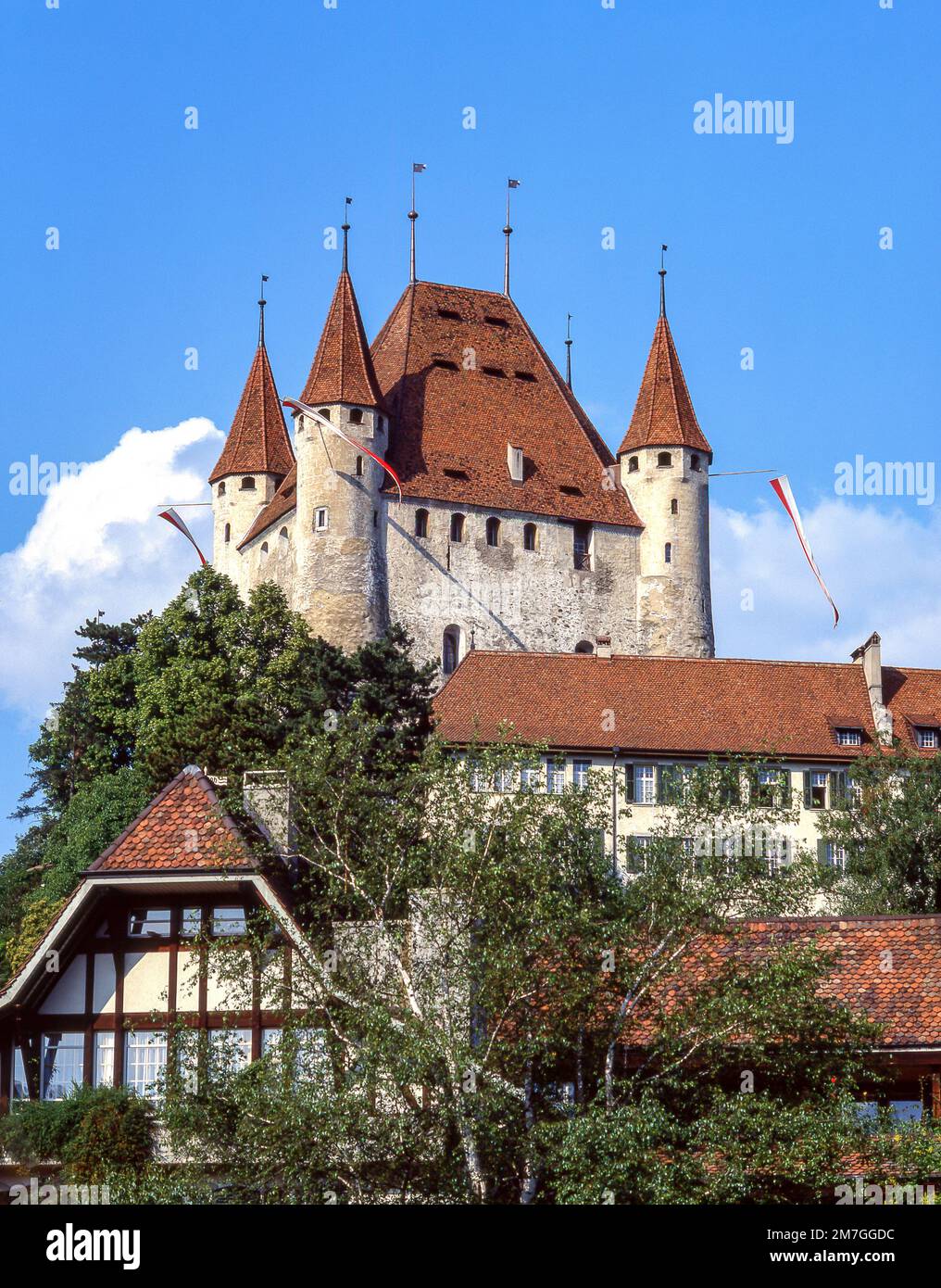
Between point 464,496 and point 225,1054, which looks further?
point 464,496

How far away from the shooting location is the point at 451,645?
7631 centimetres

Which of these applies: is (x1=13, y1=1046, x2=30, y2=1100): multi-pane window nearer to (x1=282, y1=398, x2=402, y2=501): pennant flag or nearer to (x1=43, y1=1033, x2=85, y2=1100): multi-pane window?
(x1=43, y1=1033, x2=85, y2=1100): multi-pane window

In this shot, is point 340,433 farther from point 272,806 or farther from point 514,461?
point 272,806

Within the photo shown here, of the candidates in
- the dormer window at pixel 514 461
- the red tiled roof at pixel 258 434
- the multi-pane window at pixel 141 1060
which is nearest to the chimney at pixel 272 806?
the multi-pane window at pixel 141 1060

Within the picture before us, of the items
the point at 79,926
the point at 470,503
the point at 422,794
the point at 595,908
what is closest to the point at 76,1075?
the point at 79,926

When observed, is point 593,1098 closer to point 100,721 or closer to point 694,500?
point 100,721

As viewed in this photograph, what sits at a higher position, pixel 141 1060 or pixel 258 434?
pixel 258 434

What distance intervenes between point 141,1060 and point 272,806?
3.54 meters

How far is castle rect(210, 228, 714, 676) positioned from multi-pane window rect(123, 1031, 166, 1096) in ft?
147

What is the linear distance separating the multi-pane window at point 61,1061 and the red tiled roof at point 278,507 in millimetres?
50981

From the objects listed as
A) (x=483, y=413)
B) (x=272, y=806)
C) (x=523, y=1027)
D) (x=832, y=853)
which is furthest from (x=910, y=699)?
(x=523, y=1027)

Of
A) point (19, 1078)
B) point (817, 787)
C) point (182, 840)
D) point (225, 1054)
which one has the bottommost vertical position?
point (19, 1078)

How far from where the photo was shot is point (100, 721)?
64.6 m

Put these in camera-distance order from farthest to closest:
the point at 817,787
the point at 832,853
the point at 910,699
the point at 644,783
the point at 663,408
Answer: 1. the point at 663,408
2. the point at 910,699
3. the point at 817,787
4. the point at 644,783
5. the point at 832,853
